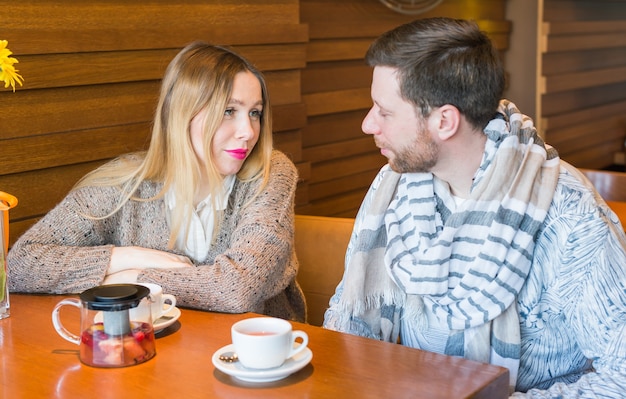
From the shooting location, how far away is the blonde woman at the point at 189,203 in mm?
1999

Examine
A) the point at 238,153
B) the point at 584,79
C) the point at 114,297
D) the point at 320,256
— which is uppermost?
the point at 584,79

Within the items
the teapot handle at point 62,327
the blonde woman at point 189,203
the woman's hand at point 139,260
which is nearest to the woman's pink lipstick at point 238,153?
the blonde woman at point 189,203

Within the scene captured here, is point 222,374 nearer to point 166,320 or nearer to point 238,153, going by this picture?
point 166,320

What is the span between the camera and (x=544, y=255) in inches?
65.3

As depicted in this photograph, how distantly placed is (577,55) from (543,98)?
0.90ft

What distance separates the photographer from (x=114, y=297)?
1481mm

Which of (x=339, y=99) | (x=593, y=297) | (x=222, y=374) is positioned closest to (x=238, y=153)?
(x=222, y=374)

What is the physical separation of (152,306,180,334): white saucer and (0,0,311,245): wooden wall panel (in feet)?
2.32

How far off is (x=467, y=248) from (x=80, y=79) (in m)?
1.16

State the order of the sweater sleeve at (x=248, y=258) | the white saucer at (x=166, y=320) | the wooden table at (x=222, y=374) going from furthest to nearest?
1. the sweater sleeve at (x=248, y=258)
2. the white saucer at (x=166, y=320)
3. the wooden table at (x=222, y=374)

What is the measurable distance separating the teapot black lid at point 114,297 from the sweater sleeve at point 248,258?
1.12 ft

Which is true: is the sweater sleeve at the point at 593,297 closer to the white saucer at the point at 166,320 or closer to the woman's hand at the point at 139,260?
the white saucer at the point at 166,320

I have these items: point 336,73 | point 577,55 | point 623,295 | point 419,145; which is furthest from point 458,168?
point 577,55

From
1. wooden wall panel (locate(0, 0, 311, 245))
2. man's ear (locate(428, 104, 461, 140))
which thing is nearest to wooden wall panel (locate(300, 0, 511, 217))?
wooden wall panel (locate(0, 0, 311, 245))
